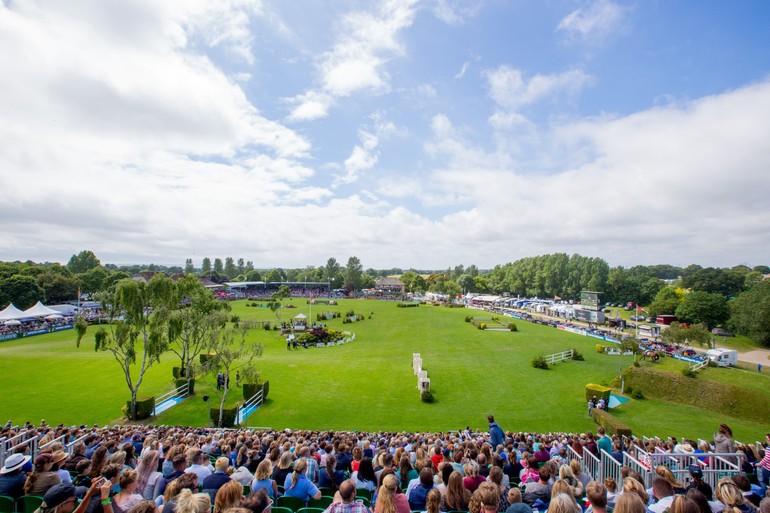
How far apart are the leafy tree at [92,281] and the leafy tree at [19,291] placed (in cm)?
1859

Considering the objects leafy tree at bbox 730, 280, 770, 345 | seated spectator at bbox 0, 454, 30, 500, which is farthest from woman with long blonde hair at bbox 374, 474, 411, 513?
leafy tree at bbox 730, 280, 770, 345

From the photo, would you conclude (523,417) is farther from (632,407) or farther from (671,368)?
(671,368)

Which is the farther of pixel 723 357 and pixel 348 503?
pixel 723 357

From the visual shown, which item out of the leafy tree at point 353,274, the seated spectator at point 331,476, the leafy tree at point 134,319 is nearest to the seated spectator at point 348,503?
the seated spectator at point 331,476

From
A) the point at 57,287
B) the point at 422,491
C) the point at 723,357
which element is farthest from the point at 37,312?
the point at 723,357

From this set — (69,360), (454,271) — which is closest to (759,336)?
(69,360)

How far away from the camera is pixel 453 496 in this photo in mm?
5738

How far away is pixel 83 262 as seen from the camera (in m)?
124

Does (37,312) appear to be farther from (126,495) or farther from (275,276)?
(275,276)

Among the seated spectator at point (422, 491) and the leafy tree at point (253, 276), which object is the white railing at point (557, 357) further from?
the leafy tree at point (253, 276)

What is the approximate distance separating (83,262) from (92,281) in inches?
2079

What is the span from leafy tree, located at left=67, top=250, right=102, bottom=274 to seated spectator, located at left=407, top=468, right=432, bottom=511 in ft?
508

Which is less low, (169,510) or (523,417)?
(169,510)

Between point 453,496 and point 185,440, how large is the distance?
938 centimetres
